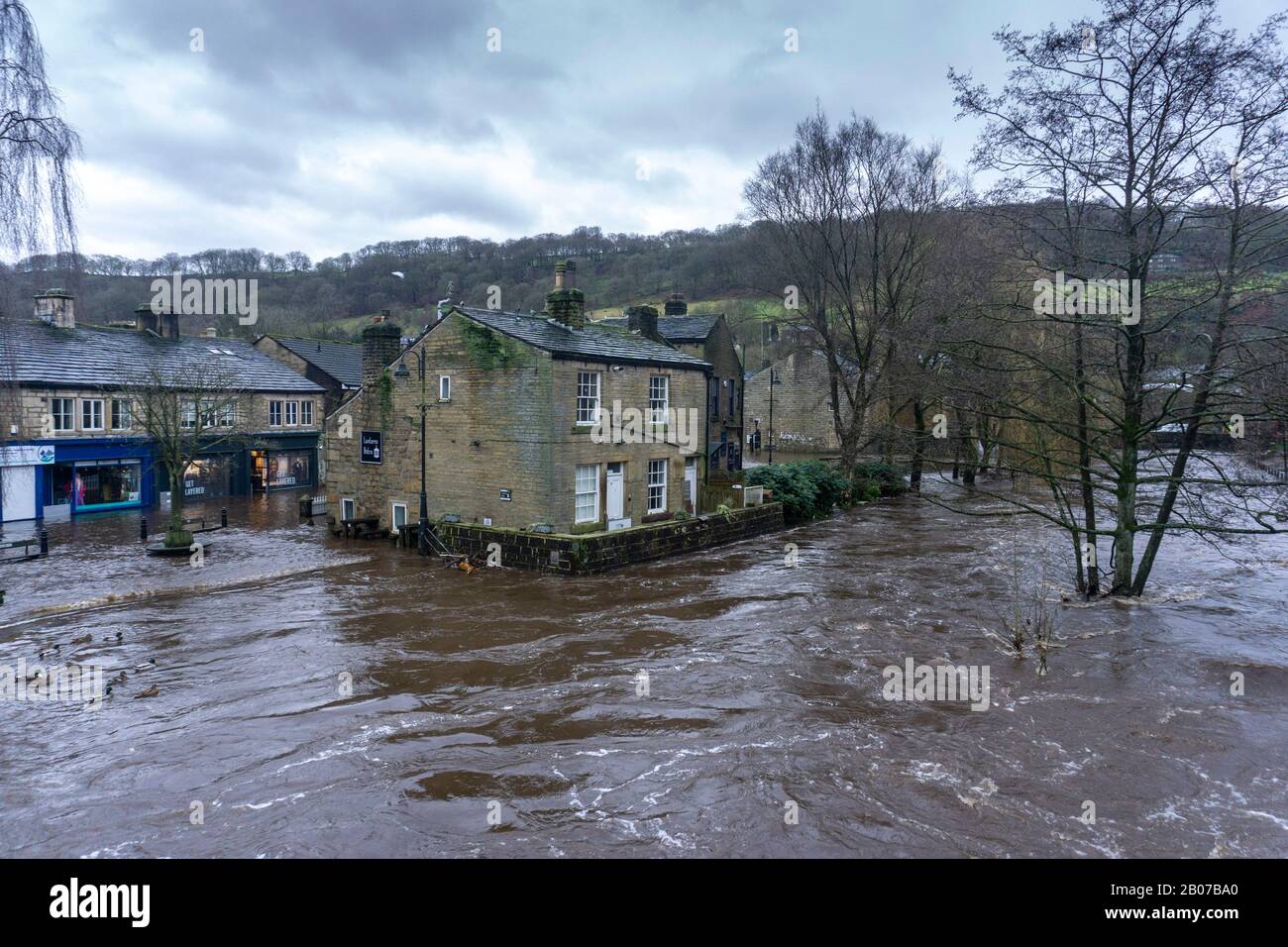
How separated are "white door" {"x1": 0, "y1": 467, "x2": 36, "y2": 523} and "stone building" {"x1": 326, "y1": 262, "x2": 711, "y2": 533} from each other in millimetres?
10155

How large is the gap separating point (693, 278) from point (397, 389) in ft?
219

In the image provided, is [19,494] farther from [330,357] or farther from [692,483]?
[692,483]

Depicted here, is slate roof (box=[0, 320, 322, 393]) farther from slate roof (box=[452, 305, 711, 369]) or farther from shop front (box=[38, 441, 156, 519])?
slate roof (box=[452, 305, 711, 369])

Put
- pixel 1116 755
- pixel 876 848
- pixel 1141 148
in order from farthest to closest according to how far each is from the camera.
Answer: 1. pixel 1141 148
2. pixel 1116 755
3. pixel 876 848

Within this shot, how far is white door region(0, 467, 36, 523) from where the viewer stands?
25953mm

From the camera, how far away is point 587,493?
873 inches

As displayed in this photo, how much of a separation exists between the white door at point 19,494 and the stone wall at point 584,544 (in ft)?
51.6

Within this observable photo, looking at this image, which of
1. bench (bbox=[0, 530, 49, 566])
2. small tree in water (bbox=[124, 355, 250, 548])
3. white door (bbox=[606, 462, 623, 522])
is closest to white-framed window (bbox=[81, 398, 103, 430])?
small tree in water (bbox=[124, 355, 250, 548])

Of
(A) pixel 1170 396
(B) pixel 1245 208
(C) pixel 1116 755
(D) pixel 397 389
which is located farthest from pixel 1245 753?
(D) pixel 397 389

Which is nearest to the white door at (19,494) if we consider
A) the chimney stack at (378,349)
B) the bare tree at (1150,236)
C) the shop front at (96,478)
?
the shop front at (96,478)

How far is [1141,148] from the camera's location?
49.0 ft

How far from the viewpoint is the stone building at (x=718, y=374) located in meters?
37.3

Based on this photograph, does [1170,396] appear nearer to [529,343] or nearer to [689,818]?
[689,818]

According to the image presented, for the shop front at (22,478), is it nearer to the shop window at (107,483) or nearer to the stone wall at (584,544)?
the shop window at (107,483)
